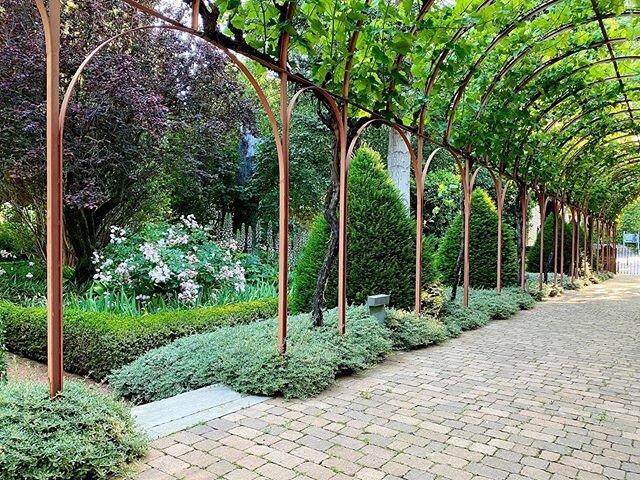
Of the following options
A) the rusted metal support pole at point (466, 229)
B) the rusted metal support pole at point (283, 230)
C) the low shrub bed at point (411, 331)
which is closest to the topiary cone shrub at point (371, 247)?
the low shrub bed at point (411, 331)

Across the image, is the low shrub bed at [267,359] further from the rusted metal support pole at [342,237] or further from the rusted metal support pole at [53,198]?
the rusted metal support pole at [53,198]

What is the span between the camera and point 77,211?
798 cm

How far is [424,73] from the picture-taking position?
5.71m

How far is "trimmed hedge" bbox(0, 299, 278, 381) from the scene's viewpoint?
472 centimetres

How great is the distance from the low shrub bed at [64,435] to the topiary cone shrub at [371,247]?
393cm

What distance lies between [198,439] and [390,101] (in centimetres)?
355

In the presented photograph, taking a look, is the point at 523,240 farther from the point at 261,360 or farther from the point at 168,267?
the point at 261,360

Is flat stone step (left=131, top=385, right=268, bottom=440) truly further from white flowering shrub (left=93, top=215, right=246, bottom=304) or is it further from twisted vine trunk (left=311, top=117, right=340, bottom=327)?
white flowering shrub (left=93, top=215, right=246, bottom=304)

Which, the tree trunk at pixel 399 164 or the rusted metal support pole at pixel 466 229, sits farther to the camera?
the tree trunk at pixel 399 164

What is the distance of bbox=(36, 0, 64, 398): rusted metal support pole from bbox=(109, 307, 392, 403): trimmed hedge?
1407 millimetres

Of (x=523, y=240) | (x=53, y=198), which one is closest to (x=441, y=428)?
(x=53, y=198)

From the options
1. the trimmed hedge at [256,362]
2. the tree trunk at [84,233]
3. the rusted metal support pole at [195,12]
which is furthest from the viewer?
the tree trunk at [84,233]

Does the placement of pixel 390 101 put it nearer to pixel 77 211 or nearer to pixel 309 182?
pixel 77 211

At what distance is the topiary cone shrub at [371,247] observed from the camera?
6.18m
